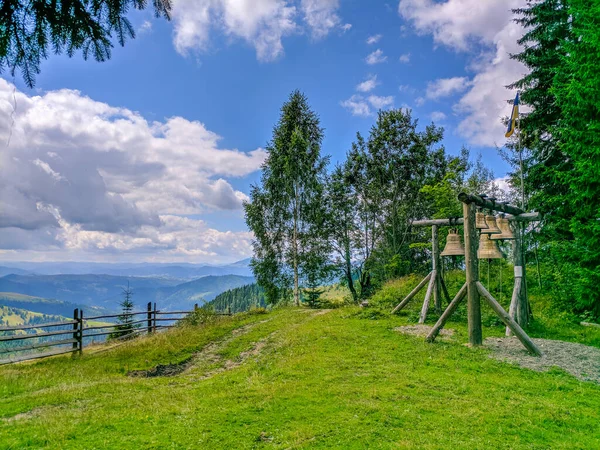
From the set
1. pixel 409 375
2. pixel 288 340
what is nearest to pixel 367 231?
pixel 288 340

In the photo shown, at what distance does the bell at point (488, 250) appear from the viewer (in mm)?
9377

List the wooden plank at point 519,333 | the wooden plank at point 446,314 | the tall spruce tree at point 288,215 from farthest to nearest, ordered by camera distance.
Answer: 1. the tall spruce tree at point 288,215
2. the wooden plank at point 446,314
3. the wooden plank at point 519,333

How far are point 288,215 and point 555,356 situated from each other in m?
18.5

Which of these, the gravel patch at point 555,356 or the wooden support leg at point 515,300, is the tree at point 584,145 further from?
the gravel patch at point 555,356

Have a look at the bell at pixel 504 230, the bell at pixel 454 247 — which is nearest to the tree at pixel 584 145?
the bell at pixel 504 230

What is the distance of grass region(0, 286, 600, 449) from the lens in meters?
4.08

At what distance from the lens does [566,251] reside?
1170 centimetres

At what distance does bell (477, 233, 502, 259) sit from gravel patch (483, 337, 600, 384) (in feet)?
7.15

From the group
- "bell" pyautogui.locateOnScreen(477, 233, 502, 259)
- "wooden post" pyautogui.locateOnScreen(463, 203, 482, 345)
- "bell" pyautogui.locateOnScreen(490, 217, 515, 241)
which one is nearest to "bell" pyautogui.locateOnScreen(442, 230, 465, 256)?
"bell" pyautogui.locateOnScreen(477, 233, 502, 259)

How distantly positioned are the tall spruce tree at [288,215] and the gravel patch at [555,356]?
16.1 meters

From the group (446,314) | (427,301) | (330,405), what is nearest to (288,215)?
(427,301)

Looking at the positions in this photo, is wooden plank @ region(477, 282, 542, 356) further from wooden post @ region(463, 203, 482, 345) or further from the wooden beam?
the wooden beam

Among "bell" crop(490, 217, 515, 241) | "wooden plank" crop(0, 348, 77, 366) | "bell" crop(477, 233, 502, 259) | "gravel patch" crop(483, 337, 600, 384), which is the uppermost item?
"bell" crop(490, 217, 515, 241)

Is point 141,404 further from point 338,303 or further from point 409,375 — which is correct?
point 338,303
